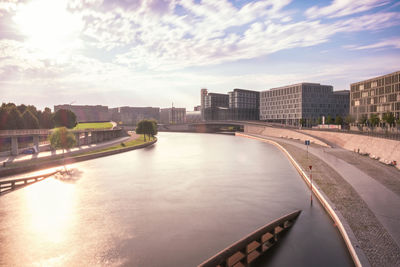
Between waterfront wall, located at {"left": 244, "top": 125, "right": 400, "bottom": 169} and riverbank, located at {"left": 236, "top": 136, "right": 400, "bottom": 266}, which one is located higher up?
waterfront wall, located at {"left": 244, "top": 125, "right": 400, "bottom": 169}

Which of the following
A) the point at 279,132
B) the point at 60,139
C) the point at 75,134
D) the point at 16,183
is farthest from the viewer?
the point at 279,132

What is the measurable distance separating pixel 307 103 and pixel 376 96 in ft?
170

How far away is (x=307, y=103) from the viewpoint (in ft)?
497

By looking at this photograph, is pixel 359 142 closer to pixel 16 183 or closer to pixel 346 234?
pixel 346 234

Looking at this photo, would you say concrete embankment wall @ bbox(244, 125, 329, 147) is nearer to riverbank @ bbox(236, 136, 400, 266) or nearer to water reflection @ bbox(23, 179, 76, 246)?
riverbank @ bbox(236, 136, 400, 266)

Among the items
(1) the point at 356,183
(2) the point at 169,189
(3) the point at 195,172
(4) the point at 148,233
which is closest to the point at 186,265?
(4) the point at 148,233

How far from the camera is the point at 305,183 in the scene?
1389 inches

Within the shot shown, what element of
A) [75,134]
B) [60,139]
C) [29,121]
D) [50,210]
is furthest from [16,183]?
[29,121]

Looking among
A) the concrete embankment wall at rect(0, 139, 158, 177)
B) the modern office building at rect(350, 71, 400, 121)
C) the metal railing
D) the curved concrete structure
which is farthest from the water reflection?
the modern office building at rect(350, 71, 400, 121)

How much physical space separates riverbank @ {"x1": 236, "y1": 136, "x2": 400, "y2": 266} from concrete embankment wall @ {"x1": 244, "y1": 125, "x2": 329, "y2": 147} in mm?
43160

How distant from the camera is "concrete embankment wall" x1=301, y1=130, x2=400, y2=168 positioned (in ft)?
142

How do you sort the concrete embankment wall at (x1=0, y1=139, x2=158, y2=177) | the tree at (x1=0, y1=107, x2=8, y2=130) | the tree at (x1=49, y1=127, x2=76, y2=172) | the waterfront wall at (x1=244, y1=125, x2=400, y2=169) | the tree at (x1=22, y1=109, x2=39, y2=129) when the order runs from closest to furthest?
1. the concrete embankment wall at (x1=0, y1=139, x2=158, y2=177)
2. the waterfront wall at (x1=244, y1=125, x2=400, y2=169)
3. the tree at (x1=49, y1=127, x2=76, y2=172)
4. the tree at (x1=0, y1=107, x2=8, y2=130)
5. the tree at (x1=22, y1=109, x2=39, y2=129)

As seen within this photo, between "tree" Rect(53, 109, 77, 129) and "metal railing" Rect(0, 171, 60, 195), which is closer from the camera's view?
"metal railing" Rect(0, 171, 60, 195)

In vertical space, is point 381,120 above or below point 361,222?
above
